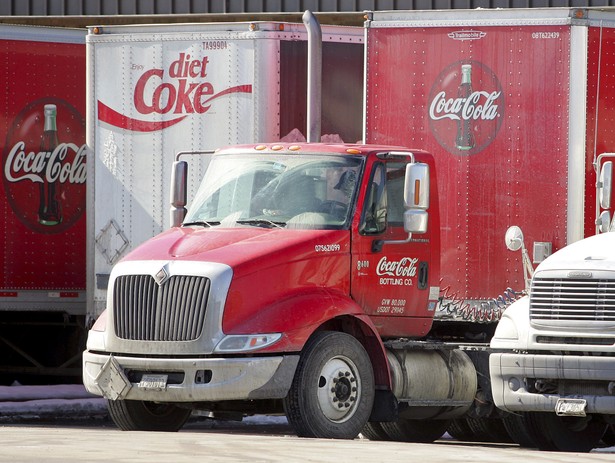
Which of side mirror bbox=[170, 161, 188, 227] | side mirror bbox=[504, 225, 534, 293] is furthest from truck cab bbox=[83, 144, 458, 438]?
side mirror bbox=[504, 225, 534, 293]

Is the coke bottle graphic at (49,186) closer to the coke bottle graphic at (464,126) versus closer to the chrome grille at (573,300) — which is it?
the coke bottle graphic at (464,126)

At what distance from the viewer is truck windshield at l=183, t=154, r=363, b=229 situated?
1291 cm

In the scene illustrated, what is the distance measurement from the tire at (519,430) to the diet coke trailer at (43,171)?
6601mm

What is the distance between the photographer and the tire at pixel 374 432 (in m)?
14.7

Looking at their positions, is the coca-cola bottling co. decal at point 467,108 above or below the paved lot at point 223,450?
above

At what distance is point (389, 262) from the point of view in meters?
13.2

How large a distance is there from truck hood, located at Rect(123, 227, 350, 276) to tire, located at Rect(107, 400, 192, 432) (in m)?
1.24

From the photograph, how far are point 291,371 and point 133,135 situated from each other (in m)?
5.09

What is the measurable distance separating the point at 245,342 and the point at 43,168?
709cm

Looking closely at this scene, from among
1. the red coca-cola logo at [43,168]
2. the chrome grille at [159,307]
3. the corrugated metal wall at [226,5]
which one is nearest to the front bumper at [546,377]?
the chrome grille at [159,307]

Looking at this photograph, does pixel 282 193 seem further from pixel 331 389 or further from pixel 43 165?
pixel 43 165

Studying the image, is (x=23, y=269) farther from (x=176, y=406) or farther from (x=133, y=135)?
(x=176, y=406)

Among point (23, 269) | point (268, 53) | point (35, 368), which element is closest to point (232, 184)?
point (268, 53)

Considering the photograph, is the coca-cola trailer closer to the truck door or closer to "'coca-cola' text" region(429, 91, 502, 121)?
"'coca-cola' text" region(429, 91, 502, 121)
